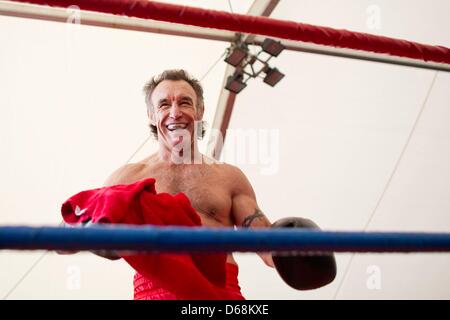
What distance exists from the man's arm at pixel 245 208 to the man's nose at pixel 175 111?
0.70ft

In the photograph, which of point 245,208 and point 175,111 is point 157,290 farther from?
point 175,111

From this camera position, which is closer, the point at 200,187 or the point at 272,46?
the point at 200,187

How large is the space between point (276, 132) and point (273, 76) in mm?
324

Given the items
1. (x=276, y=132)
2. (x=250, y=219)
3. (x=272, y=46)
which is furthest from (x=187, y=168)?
(x=276, y=132)

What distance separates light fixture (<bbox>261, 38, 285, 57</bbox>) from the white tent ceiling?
234mm

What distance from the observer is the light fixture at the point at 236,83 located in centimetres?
231


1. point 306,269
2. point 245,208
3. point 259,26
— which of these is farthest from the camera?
point 245,208

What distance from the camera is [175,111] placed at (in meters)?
1.46

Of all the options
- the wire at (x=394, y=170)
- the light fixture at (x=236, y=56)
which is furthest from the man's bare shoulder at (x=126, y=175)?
the wire at (x=394, y=170)

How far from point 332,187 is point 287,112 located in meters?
0.40

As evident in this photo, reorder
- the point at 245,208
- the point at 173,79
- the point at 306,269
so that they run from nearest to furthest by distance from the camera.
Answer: the point at 306,269 < the point at 245,208 < the point at 173,79

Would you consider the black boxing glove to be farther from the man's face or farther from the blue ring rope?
the man's face

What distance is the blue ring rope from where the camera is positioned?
1.71 feet

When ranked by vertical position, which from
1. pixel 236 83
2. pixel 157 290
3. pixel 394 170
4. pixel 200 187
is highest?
pixel 236 83
